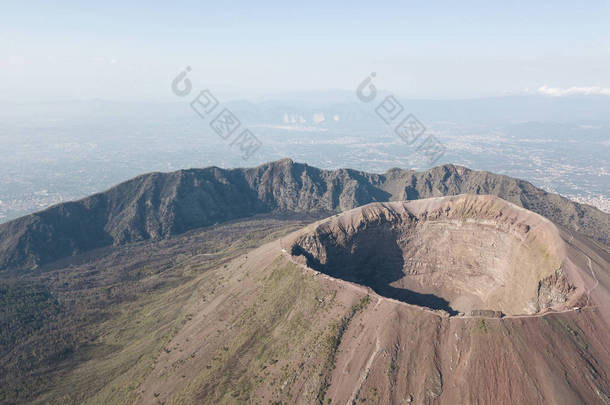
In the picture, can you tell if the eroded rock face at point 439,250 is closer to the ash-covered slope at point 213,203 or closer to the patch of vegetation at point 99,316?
the patch of vegetation at point 99,316

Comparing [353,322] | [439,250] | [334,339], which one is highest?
[353,322]

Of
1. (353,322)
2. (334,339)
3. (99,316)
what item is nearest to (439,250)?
(353,322)

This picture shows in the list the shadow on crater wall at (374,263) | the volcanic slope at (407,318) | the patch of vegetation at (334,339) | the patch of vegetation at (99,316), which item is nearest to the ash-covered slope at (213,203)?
the patch of vegetation at (99,316)

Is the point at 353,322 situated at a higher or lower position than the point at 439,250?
higher

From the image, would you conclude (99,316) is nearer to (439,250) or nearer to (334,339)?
(334,339)

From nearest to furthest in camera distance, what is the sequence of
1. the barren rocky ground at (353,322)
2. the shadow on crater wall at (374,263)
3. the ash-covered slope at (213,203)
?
the barren rocky ground at (353,322)
the shadow on crater wall at (374,263)
the ash-covered slope at (213,203)

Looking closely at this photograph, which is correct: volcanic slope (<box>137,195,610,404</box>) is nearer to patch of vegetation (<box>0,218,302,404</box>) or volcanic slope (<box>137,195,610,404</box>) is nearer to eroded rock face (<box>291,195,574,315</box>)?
eroded rock face (<box>291,195,574,315</box>)

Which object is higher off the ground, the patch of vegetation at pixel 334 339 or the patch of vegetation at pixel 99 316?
the patch of vegetation at pixel 334 339
